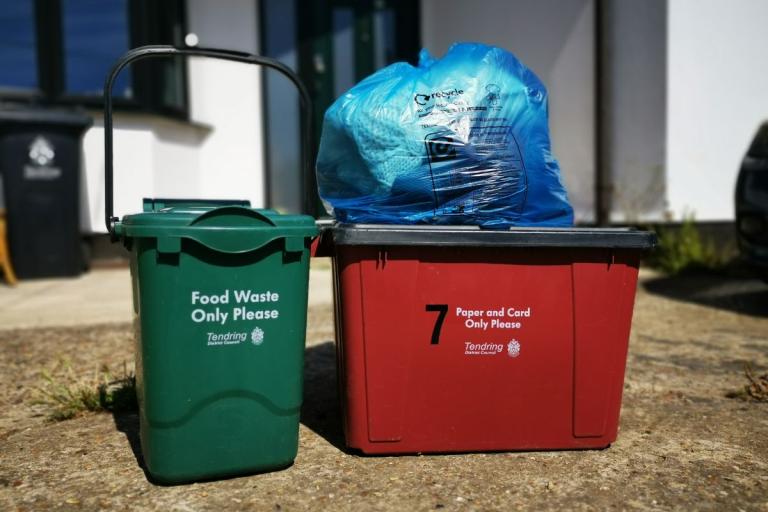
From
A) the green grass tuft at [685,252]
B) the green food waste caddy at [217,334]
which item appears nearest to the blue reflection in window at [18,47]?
the green food waste caddy at [217,334]

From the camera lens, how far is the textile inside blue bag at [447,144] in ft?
7.63

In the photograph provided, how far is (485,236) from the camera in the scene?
222 cm

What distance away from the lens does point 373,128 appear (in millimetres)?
2332

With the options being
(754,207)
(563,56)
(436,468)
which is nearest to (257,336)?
(436,468)

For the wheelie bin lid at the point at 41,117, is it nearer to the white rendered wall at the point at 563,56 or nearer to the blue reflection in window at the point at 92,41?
the blue reflection in window at the point at 92,41

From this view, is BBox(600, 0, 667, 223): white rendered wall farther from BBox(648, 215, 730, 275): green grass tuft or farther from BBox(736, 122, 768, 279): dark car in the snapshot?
BBox(736, 122, 768, 279): dark car

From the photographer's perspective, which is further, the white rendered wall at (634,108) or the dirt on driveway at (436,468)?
the white rendered wall at (634,108)

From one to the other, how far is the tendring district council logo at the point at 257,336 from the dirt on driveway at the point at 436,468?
44 cm

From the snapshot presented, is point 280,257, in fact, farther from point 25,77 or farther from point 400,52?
point 400,52

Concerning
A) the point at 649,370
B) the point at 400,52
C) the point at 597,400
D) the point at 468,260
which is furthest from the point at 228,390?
the point at 400,52

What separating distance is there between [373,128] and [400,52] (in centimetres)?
596

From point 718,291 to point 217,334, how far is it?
452 cm

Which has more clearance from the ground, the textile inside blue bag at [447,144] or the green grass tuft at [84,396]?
the textile inside blue bag at [447,144]

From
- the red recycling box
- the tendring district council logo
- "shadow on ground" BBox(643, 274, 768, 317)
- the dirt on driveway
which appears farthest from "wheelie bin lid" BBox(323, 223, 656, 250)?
"shadow on ground" BBox(643, 274, 768, 317)
